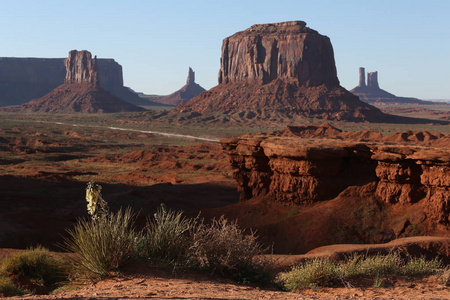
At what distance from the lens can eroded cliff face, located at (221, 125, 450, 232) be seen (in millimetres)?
17234

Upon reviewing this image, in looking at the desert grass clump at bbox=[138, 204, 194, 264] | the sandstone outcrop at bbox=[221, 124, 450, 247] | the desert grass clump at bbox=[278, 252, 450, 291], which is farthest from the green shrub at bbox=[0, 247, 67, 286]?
the sandstone outcrop at bbox=[221, 124, 450, 247]

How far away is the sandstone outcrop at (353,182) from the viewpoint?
1733 centimetres

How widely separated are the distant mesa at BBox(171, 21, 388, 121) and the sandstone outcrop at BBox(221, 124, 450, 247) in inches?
3585

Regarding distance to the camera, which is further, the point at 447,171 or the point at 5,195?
→ the point at 5,195

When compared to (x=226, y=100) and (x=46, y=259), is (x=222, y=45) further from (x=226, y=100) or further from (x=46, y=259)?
(x=46, y=259)

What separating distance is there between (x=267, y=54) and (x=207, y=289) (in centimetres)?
12479

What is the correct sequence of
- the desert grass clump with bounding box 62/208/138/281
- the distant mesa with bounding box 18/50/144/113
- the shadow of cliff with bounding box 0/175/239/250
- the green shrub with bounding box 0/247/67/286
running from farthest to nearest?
the distant mesa with bounding box 18/50/144/113, the shadow of cliff with bounding box 0/175/239/250, the green shrub with bounding box 0/247/67/286, the desert grass clump with bounding box 62/208/138/281

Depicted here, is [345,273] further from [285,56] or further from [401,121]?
[285,56]

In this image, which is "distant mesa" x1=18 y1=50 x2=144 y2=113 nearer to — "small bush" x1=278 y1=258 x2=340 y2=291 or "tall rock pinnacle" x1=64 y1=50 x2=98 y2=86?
"tall rock pinnacle" x1=64 y1=50 x2=98 y2=86

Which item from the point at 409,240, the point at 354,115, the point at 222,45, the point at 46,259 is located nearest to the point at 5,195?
the point at 46,259

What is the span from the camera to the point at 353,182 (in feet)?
67.0

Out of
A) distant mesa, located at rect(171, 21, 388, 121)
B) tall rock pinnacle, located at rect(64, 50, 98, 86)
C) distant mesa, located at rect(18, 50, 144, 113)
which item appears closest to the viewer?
distant mesa, located at rect(171, 21, 388, 121)

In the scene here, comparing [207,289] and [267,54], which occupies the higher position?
[267,54]

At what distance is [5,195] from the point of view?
29.4 m
